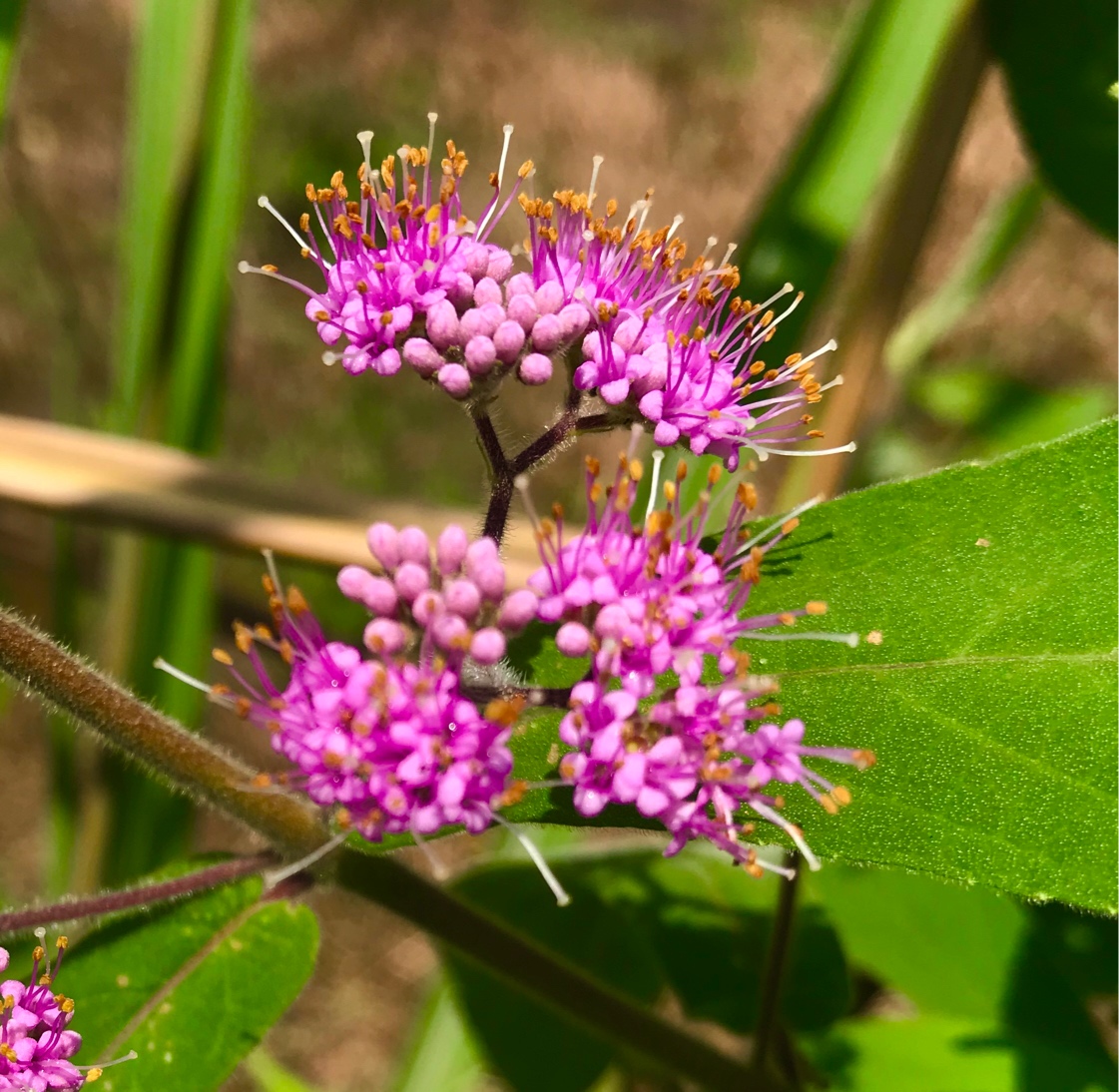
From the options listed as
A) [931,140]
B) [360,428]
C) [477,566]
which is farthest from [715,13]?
[477,566]

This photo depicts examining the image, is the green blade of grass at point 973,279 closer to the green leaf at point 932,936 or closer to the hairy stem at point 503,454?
the green leaf at point 932,936

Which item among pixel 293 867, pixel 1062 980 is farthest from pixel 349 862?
pixel 1062 980

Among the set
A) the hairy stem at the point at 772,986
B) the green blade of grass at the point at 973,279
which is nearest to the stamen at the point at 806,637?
the hairy stem at the point at 772,986

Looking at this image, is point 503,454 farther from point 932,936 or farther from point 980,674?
point 932,936

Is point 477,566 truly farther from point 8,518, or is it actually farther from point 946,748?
point 8,518

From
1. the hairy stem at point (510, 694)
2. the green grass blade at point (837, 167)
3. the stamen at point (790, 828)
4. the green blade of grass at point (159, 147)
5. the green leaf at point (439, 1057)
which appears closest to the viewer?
the stamen at point (790, 828)
